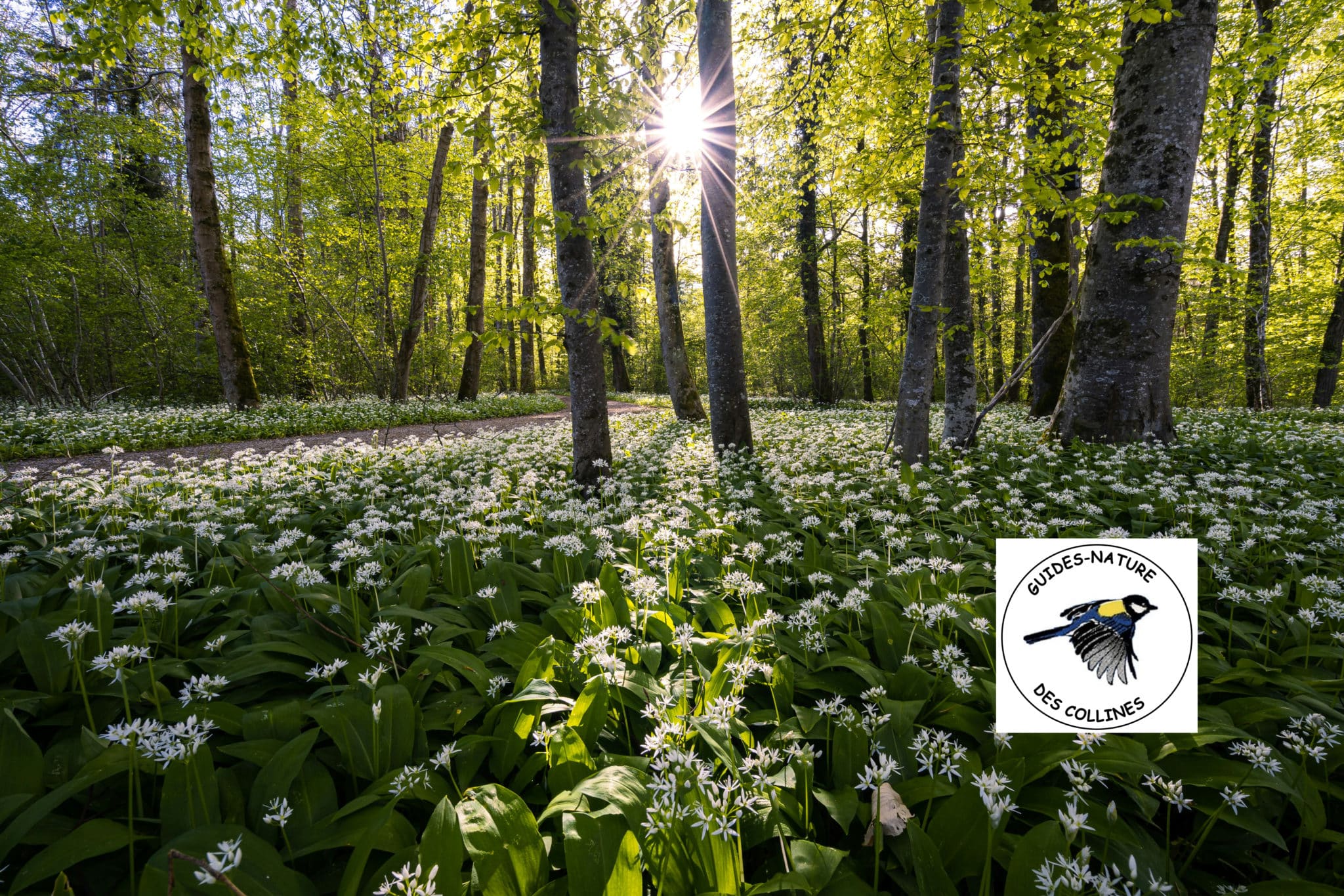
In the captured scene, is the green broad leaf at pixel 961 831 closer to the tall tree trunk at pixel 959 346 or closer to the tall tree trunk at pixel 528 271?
the tall tree trunk at pixel 959 346

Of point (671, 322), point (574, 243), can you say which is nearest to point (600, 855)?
point (574, 243)

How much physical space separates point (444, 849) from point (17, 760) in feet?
5.14

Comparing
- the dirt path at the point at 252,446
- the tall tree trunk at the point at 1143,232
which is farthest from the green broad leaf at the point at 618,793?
the tall tree trunk at the point at 1143,232

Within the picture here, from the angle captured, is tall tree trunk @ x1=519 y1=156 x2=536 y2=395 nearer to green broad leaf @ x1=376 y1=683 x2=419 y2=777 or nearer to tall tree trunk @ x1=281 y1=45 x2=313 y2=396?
tall tree trunk @ x1=281 y1=45 x2=313 y2=396

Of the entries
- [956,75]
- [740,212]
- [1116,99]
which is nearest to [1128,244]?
[1116,99]

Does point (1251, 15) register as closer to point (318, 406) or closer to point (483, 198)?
point (483, 198)

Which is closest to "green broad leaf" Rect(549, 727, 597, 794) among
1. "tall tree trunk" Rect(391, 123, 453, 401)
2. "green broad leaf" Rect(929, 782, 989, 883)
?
"green broad leaf" Rect(929, 782, 989, 883)

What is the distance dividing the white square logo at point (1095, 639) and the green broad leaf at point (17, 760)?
3170 millimetres

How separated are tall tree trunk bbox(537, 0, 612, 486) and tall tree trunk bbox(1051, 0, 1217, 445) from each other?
5591 mm

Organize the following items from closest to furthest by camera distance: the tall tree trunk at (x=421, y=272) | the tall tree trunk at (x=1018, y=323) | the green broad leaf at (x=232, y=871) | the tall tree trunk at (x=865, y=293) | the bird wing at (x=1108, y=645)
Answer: the green broad leaf at (x=232, y=871)
the bird wing at (x=1108, y=645)
the tall tree trunk at (x=421, y=272)
the tall tree trunk at (x=865, y=293)
the tall tree trunk at (x=1018, y=323)

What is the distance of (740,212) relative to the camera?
16.2 metres

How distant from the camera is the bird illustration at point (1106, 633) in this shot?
1699 millimetres

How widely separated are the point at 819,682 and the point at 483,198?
19.0m

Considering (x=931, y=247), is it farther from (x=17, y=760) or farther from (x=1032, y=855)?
(x=17, y=760)
